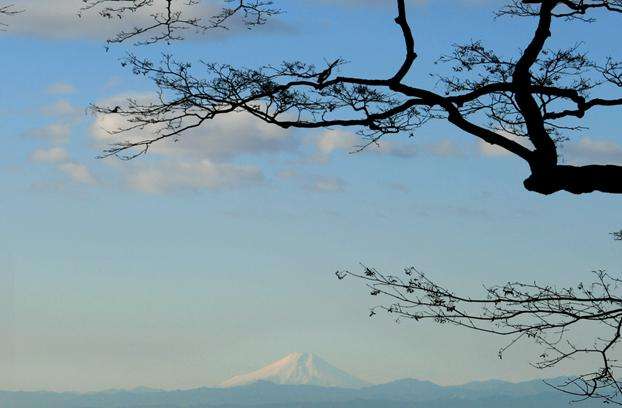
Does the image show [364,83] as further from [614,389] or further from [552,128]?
[614,389]

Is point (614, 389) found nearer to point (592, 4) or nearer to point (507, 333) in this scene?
point (507, 333)

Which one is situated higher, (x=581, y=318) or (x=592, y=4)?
(x=592, y=4)

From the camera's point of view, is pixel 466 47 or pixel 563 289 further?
pixel 466 47

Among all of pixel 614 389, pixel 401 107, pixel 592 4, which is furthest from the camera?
pixel 592 4

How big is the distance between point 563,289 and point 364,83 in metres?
2.44

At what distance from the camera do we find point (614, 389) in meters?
7.50

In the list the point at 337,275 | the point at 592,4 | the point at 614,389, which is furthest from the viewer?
the point at 592,4

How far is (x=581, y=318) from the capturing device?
277 inches

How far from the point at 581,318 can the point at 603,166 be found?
1.09 meters

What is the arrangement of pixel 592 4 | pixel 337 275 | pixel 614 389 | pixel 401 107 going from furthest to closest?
pixel 592 4
pixel 401 107
pixel 614 389
pixel 337 275

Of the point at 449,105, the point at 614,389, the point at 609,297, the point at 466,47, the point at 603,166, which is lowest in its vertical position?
the point at 614,389

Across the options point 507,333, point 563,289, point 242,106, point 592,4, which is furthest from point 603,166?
point 242,106

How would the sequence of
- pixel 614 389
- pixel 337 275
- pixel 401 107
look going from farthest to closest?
pixel 401 107, pixel 614 389, pixel 337 275

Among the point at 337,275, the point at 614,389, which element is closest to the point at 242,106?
the point at 337,275
